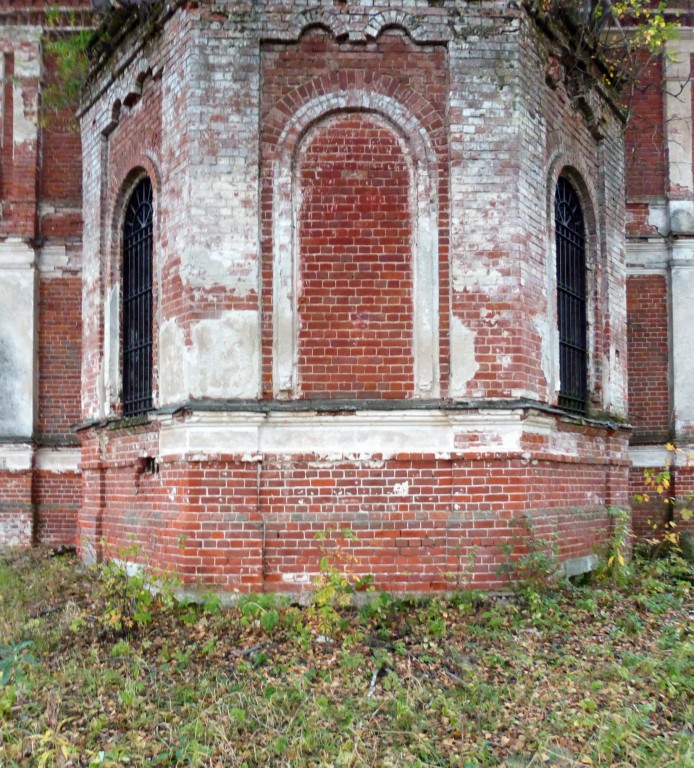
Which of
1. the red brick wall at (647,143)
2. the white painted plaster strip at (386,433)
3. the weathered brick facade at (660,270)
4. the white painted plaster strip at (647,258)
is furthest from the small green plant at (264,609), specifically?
the red brick wall at (647,143)

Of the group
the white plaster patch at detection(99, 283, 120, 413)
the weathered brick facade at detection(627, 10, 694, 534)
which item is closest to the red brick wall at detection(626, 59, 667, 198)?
the weathered brick facade at detection(627, 10, 694, 534)

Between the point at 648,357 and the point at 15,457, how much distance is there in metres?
9.81

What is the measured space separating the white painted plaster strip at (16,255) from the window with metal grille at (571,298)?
26.3 feet

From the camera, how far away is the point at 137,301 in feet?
34.7

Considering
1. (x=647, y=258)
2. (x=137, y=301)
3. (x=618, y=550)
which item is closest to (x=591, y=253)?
(x=647, y=258)

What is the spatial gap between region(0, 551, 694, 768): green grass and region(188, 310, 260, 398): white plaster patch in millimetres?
1975

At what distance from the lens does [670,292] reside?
1388 cm

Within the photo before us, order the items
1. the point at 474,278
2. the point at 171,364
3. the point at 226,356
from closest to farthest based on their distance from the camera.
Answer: the point at 226,356, the point at 474,278, the point at 171,364

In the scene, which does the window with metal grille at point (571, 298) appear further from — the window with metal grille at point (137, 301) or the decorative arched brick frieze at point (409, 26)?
the window with metal grille at point (137, 301)

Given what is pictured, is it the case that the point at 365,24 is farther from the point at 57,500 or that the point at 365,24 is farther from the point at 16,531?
the point at 16,531

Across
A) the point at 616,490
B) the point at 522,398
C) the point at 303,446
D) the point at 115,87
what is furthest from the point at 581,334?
the point at 115,87

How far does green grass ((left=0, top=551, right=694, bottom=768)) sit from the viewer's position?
559 centimetres

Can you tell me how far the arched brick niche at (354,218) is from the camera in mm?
8742

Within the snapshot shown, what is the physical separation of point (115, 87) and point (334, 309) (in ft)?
13.7
